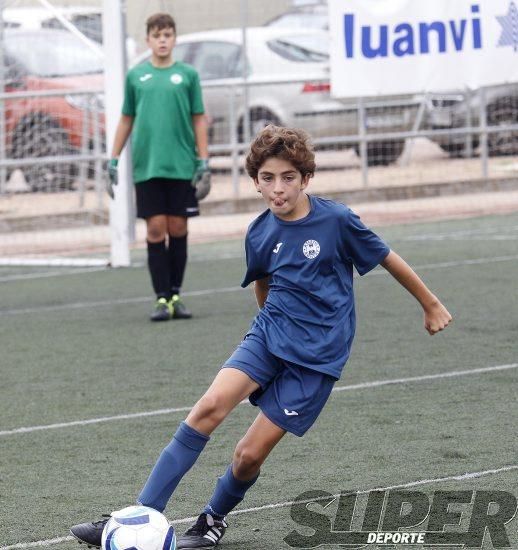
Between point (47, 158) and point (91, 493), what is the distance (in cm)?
980

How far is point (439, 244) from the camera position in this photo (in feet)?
47.0

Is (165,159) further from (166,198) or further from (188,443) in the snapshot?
(188,443)

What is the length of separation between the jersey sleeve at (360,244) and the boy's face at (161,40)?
524 centimetres

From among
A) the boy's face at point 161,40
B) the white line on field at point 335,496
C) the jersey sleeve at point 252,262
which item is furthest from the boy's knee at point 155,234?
the jersey sleeve at point 252,262

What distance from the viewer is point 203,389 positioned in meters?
7.77

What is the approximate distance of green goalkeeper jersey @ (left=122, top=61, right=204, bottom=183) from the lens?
10.2 meters

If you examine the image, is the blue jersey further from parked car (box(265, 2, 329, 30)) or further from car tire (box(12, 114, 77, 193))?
parked car (box(265, 2, 329, 30))

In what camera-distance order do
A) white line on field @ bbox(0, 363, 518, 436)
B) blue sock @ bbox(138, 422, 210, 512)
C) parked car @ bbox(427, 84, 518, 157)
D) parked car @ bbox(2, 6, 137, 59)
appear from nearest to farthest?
blue sock @ bbox(138, 422, 210, 512) < white line on field @ bbox(0, 363, 518, 436) < parked car @ bbox(2, 6, 137, 59) < parked car @ bbox(427, 84, 518, 157)

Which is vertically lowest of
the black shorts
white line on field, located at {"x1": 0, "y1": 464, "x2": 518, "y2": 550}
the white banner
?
white line on field, located at {"x1": 0, "y1": 464, "x2": 518, "y2": 550}

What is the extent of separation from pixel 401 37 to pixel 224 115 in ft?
12.0

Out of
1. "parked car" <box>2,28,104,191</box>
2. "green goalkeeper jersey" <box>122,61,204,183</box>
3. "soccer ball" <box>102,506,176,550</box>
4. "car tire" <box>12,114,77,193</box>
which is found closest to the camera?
"soccer ball" <box>102,506,176,550</box>

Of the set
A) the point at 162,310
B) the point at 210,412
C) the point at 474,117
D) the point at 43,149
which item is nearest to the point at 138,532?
A: the point at 210,412

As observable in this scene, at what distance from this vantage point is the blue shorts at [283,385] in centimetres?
479

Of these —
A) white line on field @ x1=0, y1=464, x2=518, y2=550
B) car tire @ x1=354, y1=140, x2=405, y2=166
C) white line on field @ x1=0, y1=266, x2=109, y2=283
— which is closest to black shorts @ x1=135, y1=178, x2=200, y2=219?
white line on field @ x1=0, y1=266, x2=109, y2=283
